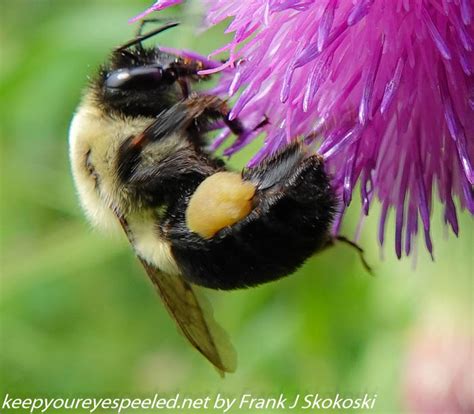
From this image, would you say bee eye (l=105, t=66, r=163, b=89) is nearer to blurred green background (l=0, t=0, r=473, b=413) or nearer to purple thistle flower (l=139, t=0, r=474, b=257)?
purple thistle flower (l=139, t=0, r=474, b=257)

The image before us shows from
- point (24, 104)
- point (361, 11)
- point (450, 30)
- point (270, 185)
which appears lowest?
point (24, 104)

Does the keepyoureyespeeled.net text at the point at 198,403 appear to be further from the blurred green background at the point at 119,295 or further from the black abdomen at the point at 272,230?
the black abdomen at the point at 272,230

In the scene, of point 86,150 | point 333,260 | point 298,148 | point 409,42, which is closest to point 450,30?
point 409,42

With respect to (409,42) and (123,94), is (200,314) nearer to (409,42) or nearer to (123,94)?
(123,94)

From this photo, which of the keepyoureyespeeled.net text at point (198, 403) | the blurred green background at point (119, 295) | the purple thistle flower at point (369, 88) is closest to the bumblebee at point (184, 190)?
the purple thistle flower at point (369, 88)

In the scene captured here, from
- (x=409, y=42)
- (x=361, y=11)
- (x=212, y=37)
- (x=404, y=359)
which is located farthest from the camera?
(x=212, y=37)

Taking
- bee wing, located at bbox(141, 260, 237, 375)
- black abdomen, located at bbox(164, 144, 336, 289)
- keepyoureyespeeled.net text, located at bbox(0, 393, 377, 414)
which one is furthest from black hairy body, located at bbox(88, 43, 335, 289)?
keepyoureyespeeled.net text, located at bbox(0, 393, 377, 414)

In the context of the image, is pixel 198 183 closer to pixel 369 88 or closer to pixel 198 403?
pixel 369 88
